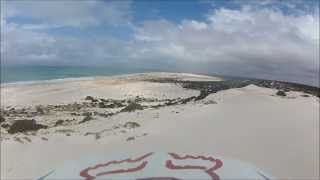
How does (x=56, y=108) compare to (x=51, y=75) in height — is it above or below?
below

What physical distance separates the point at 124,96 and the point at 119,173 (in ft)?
23.3

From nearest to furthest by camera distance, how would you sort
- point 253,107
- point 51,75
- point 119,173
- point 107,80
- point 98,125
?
point 119,173 < point 98,125 < point 253,107 < point 107,80 < point 51,75

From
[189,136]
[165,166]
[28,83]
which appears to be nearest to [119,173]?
[165,166]

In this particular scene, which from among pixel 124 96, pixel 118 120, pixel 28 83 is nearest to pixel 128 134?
pixel 118 120

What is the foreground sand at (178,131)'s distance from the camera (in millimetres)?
8547

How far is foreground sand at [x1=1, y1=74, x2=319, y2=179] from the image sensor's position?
8.55 m

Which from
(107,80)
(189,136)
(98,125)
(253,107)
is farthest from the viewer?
(107,80)

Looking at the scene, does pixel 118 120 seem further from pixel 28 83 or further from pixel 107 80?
pixel 28 83

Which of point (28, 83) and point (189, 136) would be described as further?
point (28, 83)

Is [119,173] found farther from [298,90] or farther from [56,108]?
[298,90]

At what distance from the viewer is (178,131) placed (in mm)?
9836

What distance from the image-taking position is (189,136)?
31.0 ft

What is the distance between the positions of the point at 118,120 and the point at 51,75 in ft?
14.9

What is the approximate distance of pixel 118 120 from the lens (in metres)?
10.6
